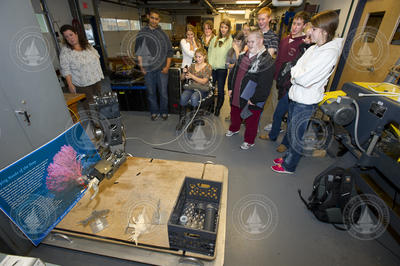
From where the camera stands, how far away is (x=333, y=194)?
5.58 feet

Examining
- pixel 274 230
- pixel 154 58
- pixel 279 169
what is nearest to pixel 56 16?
pixel 154 58

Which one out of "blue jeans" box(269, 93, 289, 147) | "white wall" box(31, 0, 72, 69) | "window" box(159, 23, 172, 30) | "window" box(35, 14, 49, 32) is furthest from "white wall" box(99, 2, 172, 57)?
"blue jeans" box(269, 93, 289, 147)

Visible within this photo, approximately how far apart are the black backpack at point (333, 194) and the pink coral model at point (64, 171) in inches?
80.4

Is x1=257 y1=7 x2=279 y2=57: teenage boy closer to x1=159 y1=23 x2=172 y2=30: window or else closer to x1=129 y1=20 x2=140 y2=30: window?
x1=129 y1=20 x2=140 y2=30: window

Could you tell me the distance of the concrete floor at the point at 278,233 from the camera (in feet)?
4.78

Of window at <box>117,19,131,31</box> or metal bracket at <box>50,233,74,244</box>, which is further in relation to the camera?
window at <box>117,19,131,31</box>

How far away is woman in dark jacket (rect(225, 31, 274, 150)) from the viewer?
2.18 metres

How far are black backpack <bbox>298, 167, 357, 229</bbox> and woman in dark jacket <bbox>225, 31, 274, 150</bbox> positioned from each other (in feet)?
3.66

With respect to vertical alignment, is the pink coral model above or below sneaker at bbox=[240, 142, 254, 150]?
above

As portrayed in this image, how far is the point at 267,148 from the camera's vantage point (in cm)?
288

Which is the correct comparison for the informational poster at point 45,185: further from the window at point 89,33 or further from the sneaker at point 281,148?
the window at point 89,33

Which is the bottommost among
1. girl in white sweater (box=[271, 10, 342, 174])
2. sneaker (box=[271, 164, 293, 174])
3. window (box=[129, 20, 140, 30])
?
sneaker (box=[271, 164, 293, 174])

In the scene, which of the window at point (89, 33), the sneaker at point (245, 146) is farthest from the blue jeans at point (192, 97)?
the window at point (89, 33)

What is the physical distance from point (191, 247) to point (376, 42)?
4.18m
